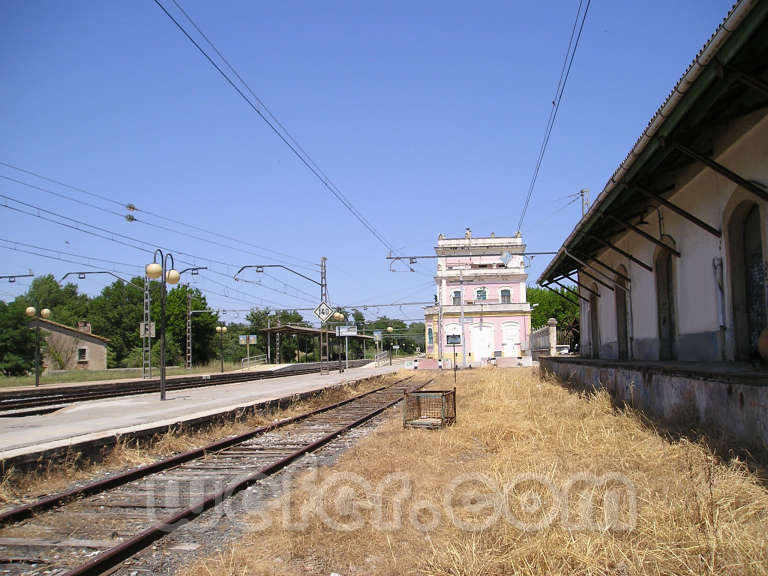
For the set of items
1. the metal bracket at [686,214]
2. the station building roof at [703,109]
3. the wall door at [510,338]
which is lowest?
the wall door at [510,338]

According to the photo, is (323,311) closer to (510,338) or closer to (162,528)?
(162,528)

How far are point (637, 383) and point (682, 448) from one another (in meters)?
4.20

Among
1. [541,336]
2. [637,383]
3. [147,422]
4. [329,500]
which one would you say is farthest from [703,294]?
[541,336]

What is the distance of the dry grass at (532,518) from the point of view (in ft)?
12.7

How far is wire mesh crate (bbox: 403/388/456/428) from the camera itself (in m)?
11.0

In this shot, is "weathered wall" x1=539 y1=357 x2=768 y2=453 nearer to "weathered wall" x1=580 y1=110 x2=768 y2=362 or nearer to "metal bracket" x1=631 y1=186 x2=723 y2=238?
"weathered wall" x1=580 y1=110 x2=768 y2=362

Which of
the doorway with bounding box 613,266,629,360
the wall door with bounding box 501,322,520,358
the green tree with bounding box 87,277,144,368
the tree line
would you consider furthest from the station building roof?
the green tree with bounding box 87,277,144,368

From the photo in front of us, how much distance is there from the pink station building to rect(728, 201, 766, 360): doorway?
159ft

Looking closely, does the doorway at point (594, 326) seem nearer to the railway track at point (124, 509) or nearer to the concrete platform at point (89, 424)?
the concrete platform at point (89, 424)

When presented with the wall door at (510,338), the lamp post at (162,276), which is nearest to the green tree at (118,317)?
the wall door at (510,338)

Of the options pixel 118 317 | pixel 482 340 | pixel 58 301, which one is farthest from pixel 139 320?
pixel 482 340

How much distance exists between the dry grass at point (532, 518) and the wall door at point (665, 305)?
6487 mm

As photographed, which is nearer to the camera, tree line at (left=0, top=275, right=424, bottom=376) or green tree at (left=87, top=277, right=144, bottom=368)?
tree line at (left=0, top=275, right=424, bottom=376)

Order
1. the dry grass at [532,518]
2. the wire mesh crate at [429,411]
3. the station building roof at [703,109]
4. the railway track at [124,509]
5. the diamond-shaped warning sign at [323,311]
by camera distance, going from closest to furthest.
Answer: the dry grass at [532,518]
the railway track at [124,509]
the station building roof at [703,109]
the wire mesh crate at [429,411]
the diamond-shaped warning sign at [323,311]
